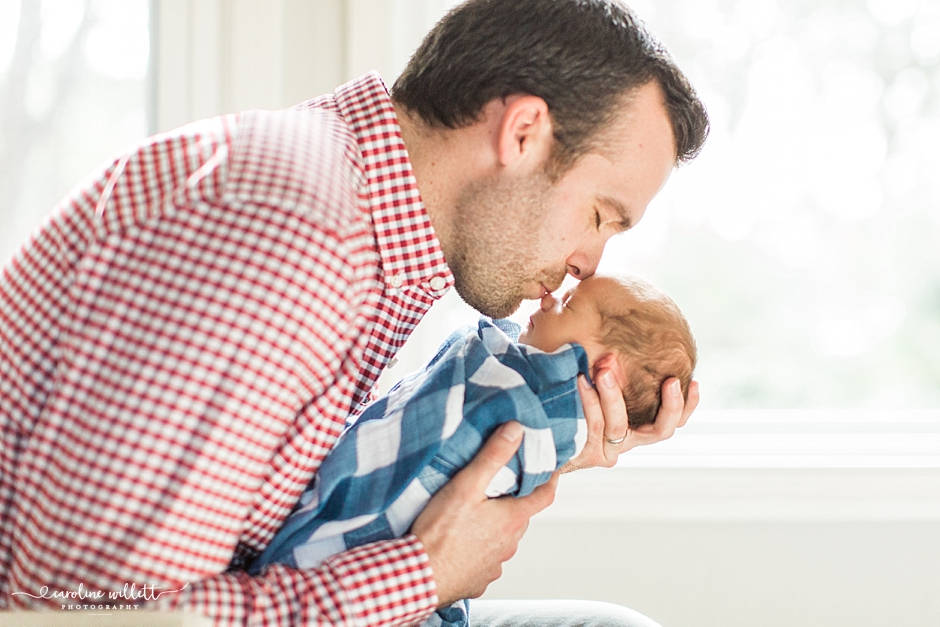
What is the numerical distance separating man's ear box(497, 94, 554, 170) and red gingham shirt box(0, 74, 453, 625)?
10.9 inches

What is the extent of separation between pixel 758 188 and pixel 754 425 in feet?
2.01

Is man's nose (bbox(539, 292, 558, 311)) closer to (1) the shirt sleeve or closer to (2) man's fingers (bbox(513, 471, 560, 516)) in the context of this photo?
(2) man's fingers (bbox(513, 471, 560, 516))

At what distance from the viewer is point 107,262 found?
0.83 meters

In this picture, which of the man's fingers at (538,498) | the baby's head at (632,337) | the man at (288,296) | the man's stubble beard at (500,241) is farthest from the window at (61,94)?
the man's fingers at (538,498)

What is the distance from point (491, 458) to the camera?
1.05 m

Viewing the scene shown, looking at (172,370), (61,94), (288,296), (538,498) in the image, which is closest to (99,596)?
(172,370)

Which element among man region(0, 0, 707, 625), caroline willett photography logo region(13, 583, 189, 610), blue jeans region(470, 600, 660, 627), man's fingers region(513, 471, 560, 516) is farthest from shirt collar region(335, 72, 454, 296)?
blue jeans region(470, 600, 660, 627)

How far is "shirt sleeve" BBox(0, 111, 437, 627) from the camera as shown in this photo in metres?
0.78

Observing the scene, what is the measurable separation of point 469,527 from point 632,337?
0.40m

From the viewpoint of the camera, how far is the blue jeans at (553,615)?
1262mm

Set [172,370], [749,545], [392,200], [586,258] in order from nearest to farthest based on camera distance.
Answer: [172,370] < [392,200] < [586,258] < [749,545]

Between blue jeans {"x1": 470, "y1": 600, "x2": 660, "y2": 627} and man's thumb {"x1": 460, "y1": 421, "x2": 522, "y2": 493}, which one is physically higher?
man's thumb {"x1": 460, "y1": 421, "x2": 522, "y2": 493}

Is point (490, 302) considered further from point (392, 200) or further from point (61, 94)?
point (61, 94)

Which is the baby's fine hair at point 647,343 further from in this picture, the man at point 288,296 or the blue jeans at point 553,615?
the blue jeans at point 553,615
